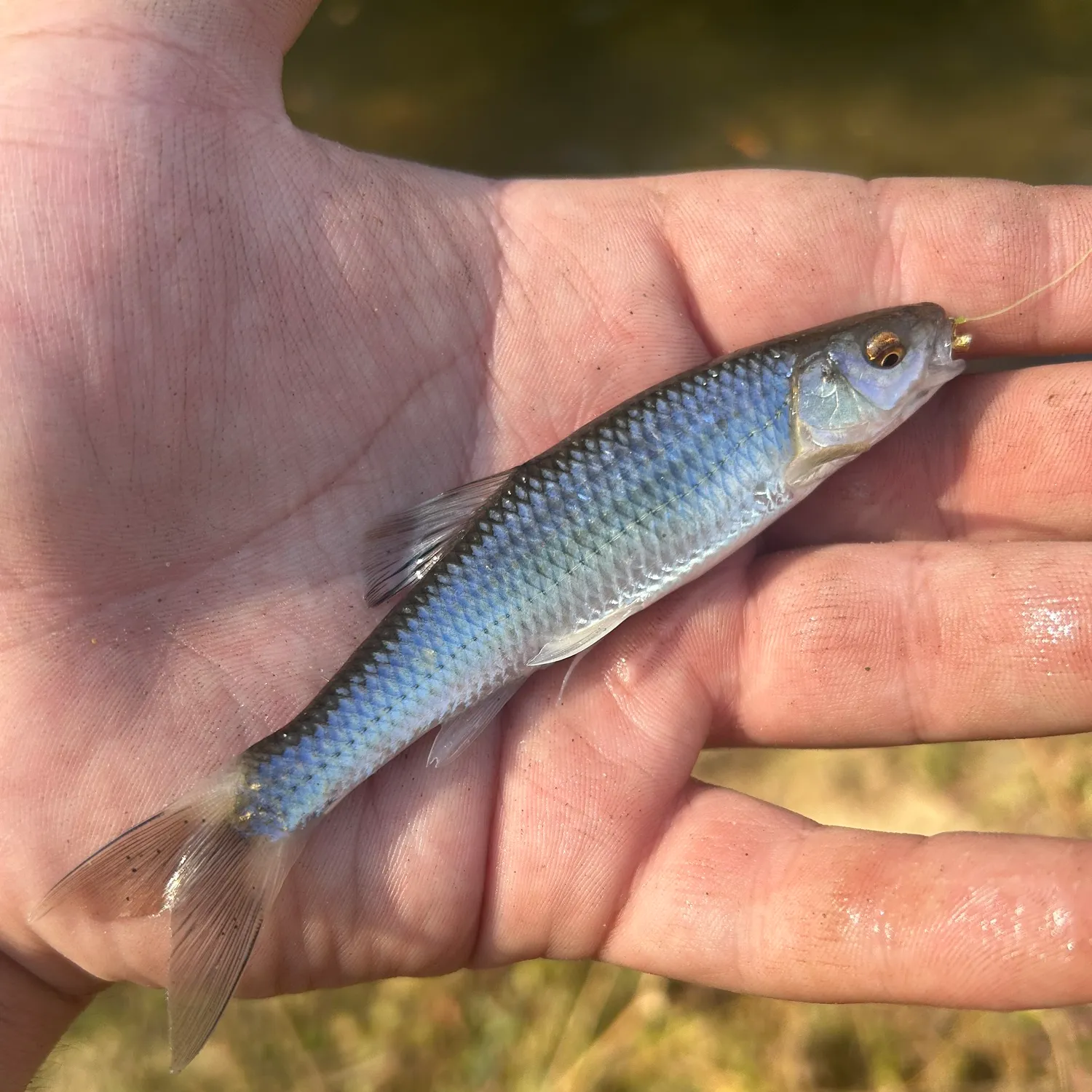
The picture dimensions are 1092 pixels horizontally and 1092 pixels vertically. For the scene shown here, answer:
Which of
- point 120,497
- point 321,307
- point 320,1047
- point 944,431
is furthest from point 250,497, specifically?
point 320,1047

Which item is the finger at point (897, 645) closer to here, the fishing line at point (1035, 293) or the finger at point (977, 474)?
the finger at point (977, 474)

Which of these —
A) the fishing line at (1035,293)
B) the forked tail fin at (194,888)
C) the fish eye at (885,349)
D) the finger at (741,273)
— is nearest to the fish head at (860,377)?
the fish eye at (885,349)

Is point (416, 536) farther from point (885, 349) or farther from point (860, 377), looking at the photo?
point (885, 349)

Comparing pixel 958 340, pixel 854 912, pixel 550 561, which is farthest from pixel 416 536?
pixel 958 340

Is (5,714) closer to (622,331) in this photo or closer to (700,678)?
(700,678)

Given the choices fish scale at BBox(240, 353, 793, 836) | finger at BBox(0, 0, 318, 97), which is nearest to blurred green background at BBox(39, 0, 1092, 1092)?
fish scale at BBox(240, 353, 793, 836)

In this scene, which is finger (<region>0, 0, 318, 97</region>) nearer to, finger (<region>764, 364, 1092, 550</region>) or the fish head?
the fish head
